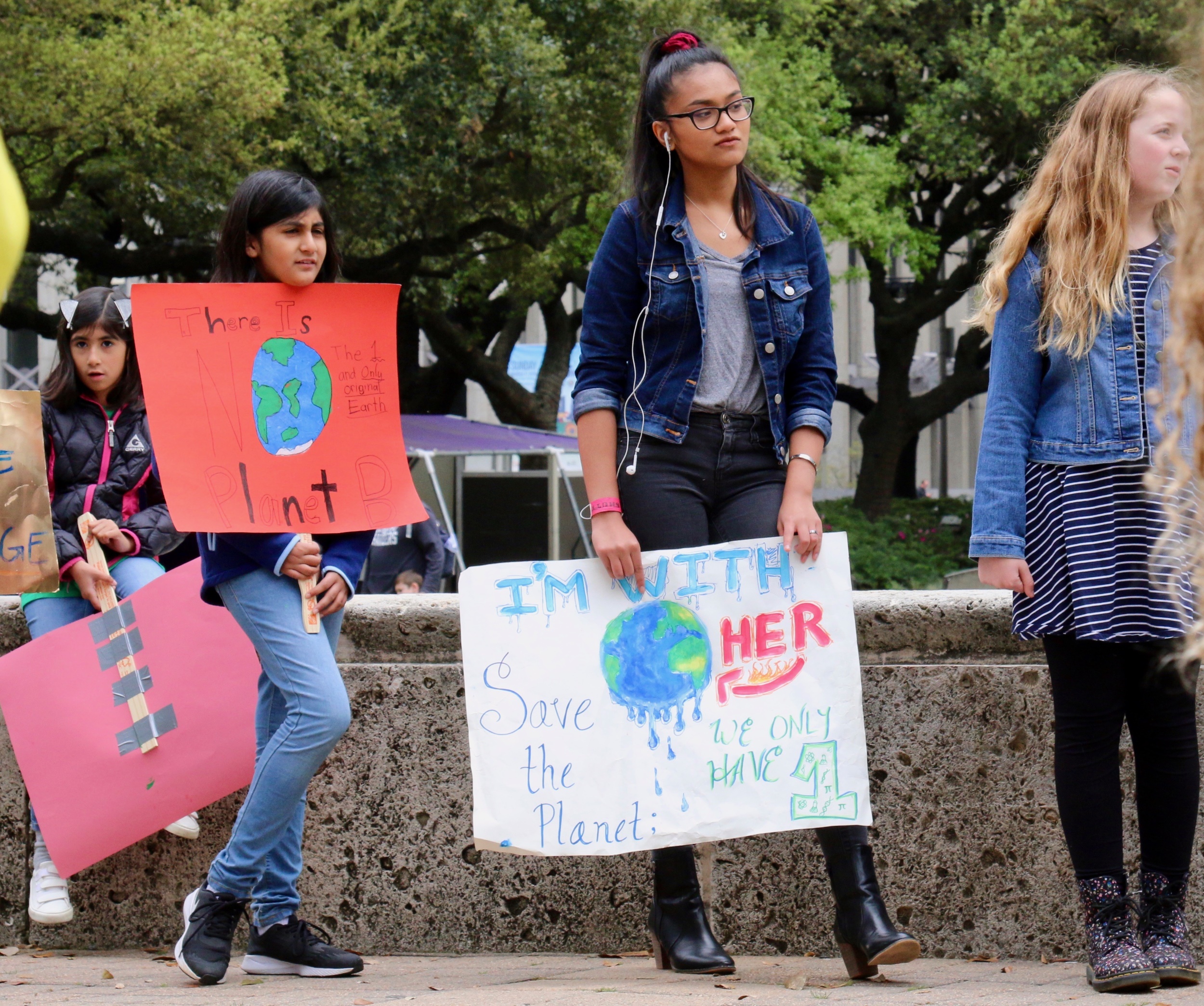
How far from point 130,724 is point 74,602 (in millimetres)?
403

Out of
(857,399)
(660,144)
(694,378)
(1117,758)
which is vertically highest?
(857,399)

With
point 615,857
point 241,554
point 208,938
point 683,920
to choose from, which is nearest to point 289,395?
point 241,554

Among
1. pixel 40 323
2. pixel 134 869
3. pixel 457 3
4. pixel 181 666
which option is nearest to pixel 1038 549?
pixel 181 666

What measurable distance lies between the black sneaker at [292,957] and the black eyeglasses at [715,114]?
206 cm

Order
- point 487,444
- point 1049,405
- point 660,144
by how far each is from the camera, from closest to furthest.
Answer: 1. point 1049,405
2. point 660,144
3. point 487,444

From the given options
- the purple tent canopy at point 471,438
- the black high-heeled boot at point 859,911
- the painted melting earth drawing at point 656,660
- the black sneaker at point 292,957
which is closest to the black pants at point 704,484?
the painted melting earth drawing at point 656,660

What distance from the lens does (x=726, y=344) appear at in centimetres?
327

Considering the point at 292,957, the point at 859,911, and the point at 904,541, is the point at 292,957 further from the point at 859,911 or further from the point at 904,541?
the point at 904,541

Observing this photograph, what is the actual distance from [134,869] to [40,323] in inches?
702

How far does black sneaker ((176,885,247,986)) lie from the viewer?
3.29 m

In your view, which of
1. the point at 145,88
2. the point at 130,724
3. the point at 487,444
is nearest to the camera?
the point at 130,724

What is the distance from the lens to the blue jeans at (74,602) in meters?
3.85

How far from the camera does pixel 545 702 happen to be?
328 cm

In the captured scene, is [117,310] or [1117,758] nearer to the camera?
[1117,758]
